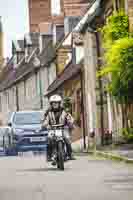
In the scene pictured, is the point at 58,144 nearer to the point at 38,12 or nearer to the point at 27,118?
the point at 27,118

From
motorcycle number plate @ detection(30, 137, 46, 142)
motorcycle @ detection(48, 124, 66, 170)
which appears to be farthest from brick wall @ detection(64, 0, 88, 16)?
motorcycle @ detection(48, 124, 66, 170)

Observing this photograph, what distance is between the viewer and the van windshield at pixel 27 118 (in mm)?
30956

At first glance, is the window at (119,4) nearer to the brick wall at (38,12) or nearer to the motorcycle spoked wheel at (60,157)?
the motorcycle spoked wheel at (60,157)

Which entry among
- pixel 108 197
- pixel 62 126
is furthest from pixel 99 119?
pixel 108 197

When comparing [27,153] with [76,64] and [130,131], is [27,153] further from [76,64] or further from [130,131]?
[76,64]

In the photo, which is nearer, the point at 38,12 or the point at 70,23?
the point at 70,23

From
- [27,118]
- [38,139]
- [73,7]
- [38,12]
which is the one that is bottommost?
[38,139]

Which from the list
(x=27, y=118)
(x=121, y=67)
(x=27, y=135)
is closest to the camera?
(x=121, y=67)

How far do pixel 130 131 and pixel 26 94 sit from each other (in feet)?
142

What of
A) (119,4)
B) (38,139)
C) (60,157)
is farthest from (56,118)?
(119,4)

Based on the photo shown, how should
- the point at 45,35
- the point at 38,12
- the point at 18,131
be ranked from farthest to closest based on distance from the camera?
the point at 38,12 < the point at 45,35 < the point at 18,131

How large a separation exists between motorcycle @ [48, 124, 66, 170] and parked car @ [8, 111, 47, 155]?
12918 millimetres

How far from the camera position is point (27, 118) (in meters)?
31.3

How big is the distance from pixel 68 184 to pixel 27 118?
61.7ft
